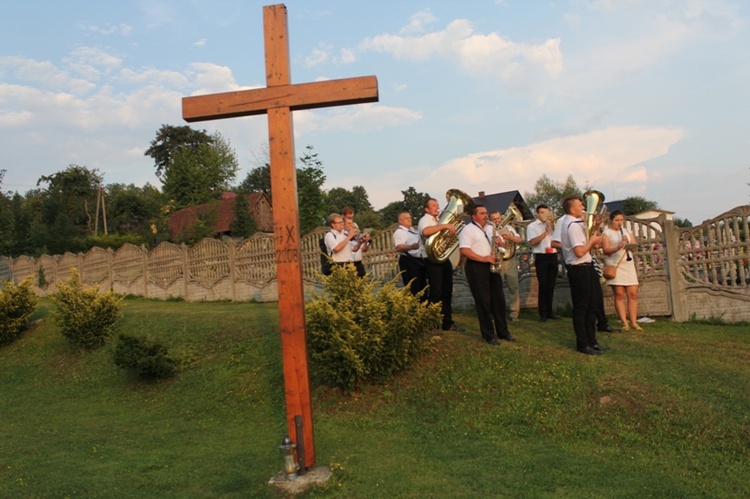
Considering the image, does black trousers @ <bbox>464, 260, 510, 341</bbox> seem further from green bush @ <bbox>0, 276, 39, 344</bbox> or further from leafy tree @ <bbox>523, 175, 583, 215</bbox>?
leafy tree @ <bbox>523, 175, 583, 215</bbox>

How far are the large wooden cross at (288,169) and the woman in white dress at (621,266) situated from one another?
5699 mm

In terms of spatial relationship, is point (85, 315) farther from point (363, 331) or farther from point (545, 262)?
point (545, 262)

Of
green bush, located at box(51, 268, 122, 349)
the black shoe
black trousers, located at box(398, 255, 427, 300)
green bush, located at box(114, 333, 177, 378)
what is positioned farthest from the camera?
green bush, located at box(51, 268, 122, 349)

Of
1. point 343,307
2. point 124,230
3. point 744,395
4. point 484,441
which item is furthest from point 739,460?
point 124,230

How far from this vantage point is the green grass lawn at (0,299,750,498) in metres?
5.03

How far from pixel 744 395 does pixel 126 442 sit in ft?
21.6

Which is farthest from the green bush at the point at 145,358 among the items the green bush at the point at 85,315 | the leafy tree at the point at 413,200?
the leafy tree at the point at 413,200

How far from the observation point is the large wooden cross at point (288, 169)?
5.21 metres

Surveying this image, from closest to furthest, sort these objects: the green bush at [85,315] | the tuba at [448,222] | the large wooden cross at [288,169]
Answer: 1. the large wooden cross at [288,169]
2. the tuba at [448,222]
3. the green bush at [85,315]

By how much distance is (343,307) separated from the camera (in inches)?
302

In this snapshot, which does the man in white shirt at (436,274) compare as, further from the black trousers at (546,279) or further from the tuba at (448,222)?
the black trousers at (546,279)

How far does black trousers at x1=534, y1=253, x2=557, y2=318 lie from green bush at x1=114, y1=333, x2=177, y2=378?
241 inches

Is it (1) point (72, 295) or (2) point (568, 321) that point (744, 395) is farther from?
(1) point (72, 295)

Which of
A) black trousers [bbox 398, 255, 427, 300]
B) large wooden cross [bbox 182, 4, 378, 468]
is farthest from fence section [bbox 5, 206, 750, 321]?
large wooden cross [bbox 182, 4, 378, 468]
